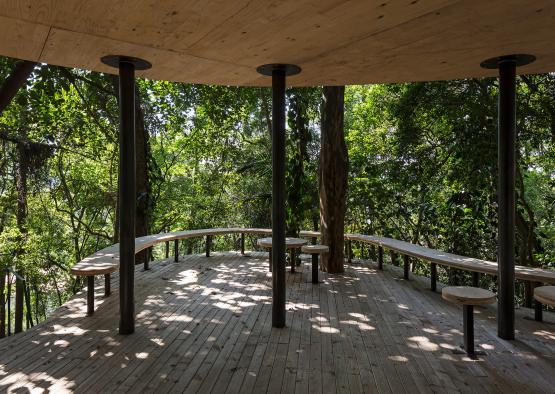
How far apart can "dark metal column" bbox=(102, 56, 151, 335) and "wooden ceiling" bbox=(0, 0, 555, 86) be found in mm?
347

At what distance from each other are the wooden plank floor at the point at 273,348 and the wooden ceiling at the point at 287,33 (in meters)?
2.27

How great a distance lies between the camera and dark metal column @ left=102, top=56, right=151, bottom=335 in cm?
334

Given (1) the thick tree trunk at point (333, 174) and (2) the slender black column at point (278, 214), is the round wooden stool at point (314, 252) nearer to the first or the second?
(1) the thick tree trunk at point (333, 174)

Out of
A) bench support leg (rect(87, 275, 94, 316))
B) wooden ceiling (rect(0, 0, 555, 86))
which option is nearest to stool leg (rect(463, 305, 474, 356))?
wooden ceiling (rect(0, 0, 555, 86))

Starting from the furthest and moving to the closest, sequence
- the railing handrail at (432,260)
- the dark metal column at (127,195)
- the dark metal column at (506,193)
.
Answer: the railing handrail at (432,260)
the dark metal column at (127,195)
the dark metal column at (506,193)

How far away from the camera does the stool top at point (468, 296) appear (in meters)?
2.88

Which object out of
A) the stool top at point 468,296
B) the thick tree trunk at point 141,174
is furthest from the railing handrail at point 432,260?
the thick tree trunk at point 141,174

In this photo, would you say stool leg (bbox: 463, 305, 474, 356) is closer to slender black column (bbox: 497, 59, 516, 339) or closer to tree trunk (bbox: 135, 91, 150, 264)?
slender black column (bbox: 497, 59, 516, 339)

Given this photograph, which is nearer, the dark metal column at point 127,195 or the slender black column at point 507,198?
the slender black column at point 507,198

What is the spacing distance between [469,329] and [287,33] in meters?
2.61

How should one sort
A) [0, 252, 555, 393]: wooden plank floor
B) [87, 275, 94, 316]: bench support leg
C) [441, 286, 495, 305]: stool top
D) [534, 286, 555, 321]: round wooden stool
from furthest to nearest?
1. [87, 275, 94, 316]: bench support leg
2. [441, 286, 495, 305]: stool top
3. [534, 286, 555, 321]: round wooden stool
4. [0, 252, 555, 393]: wooden plank floor

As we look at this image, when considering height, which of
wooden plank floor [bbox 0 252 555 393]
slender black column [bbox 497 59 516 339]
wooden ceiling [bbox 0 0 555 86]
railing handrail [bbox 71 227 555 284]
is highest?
wooden ceiling [bbox 0 0 555 86]

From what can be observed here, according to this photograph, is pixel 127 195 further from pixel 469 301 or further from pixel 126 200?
pixel 469 301

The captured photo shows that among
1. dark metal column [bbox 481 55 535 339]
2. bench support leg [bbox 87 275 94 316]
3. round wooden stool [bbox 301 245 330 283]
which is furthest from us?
round wooden stool [bbox 301 245 330 283]
